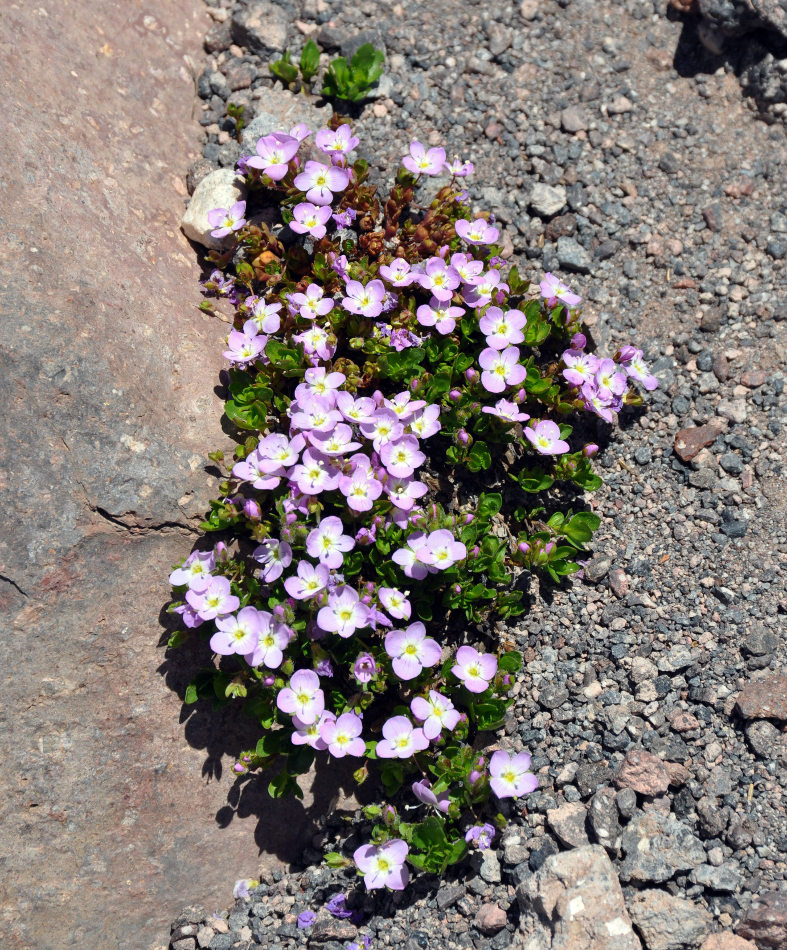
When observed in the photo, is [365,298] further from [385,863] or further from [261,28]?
[385,863]

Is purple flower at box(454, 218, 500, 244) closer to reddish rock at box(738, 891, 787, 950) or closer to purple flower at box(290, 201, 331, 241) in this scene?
purple flower at box(290, 201, 331, 241)

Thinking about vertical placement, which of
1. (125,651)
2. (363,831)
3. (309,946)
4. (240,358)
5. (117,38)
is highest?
(117,38)

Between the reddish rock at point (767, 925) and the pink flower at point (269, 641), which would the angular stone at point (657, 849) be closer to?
the reddish rock at point (767, 925)

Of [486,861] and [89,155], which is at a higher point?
[89,155]

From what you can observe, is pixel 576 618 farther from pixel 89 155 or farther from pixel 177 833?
pixel 89 155

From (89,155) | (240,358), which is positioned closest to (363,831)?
(240,358)

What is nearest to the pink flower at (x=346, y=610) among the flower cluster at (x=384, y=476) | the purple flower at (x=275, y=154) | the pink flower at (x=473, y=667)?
the flower cluster at (x=384, y=476)

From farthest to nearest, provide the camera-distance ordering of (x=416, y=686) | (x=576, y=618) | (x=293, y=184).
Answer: (x=293, y=184)
(x=576, y=618)
(x=416, y=686)
